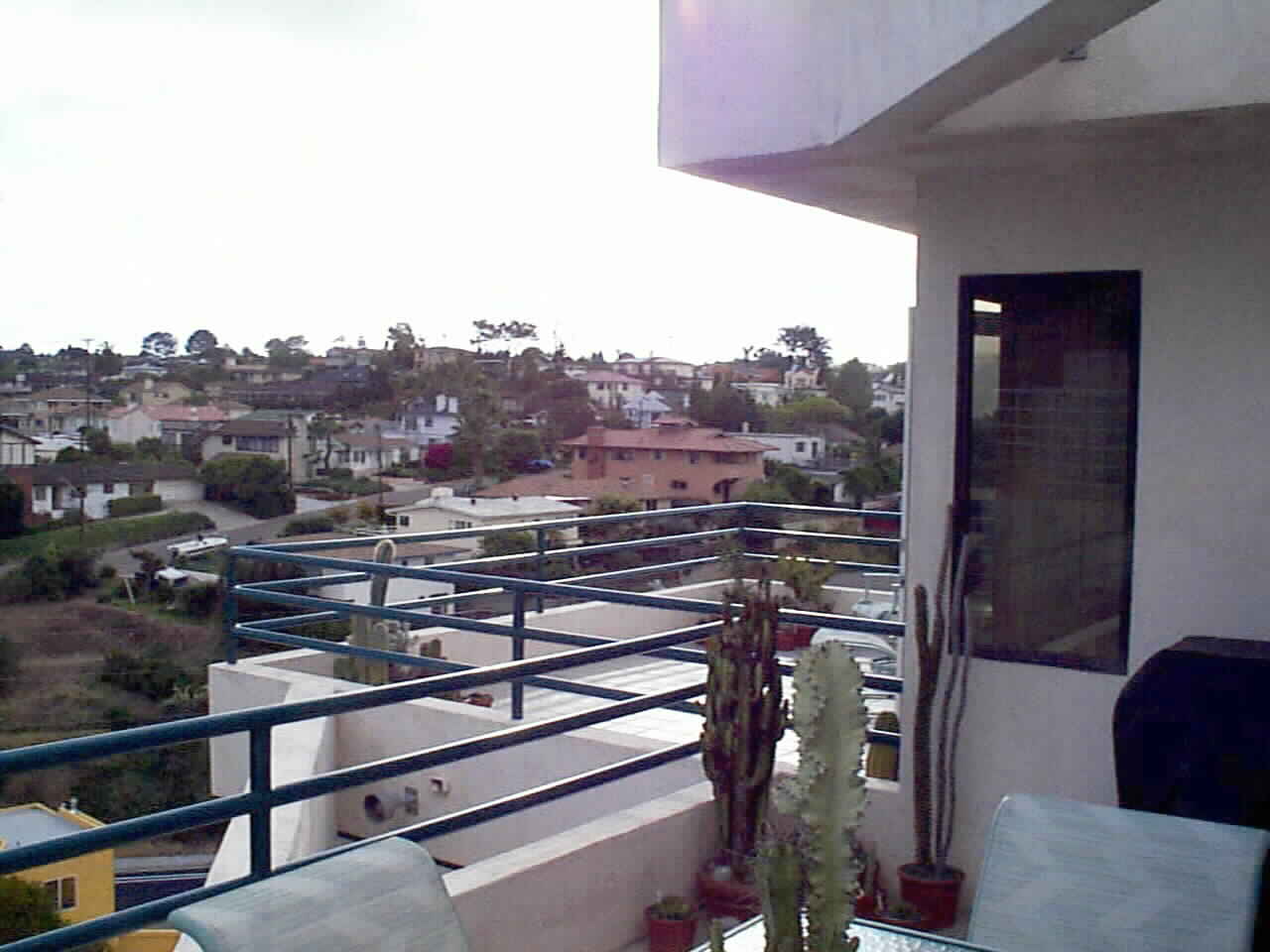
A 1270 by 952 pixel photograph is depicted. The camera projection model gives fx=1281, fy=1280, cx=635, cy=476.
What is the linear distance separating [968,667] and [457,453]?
7172mm

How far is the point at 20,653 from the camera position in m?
9.20

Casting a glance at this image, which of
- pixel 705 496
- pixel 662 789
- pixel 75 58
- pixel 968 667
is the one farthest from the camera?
pixel 75 58

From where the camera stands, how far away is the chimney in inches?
382

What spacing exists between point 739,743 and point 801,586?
3901mm

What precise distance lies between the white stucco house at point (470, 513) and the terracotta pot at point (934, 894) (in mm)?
3134

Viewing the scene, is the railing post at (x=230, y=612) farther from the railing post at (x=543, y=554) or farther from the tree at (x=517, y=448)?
the tree at (x=517, y=448)

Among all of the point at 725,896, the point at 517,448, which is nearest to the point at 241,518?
the point at 517,448

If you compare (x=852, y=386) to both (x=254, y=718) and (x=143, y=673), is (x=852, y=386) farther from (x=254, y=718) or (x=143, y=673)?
(x=254, y=718)

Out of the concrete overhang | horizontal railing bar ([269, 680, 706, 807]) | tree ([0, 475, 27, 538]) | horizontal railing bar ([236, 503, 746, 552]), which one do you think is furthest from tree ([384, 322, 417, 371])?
horizontal railing bar ([269, 680, 706, 807])

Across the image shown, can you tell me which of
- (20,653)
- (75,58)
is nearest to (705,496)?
(20,653)

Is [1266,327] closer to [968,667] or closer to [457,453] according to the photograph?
[968,667]

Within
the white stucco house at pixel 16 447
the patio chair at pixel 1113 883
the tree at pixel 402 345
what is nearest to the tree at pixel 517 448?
the tree at pixel 402 345

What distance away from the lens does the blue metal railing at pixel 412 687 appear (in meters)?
2.33

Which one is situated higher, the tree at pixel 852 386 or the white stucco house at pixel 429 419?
the tree at pixel 852 386
